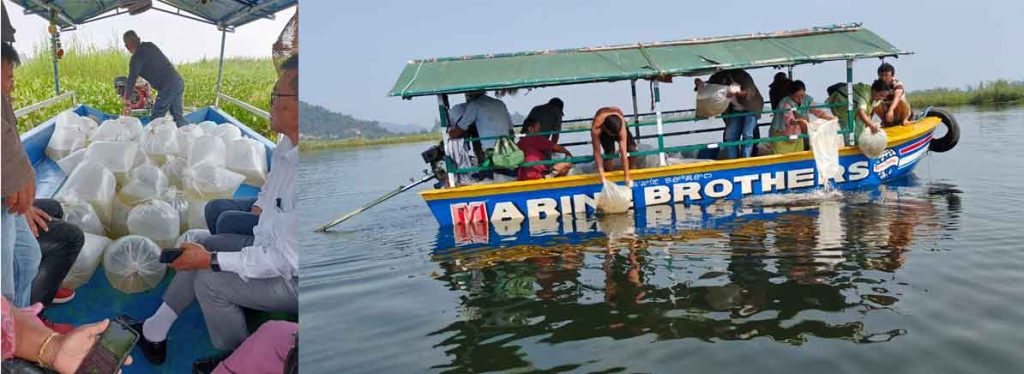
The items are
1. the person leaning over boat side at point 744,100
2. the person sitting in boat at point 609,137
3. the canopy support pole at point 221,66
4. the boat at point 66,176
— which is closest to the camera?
the boat at point 66,176

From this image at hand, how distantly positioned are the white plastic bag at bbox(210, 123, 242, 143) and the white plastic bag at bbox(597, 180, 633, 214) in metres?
6.40

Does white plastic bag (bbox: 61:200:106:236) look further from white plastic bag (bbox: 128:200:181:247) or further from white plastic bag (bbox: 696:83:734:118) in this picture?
white plastic bag (bbox: 696:83:734:118)

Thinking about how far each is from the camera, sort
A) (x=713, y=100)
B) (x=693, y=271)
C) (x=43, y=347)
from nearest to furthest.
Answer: (x=43, y=347) → (x=693, y=271) → (x=713, y=100)

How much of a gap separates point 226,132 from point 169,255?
1.01ft

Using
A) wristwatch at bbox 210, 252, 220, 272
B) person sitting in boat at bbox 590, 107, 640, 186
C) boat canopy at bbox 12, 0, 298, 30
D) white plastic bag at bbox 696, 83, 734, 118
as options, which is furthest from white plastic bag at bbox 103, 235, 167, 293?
white plastic bag at bbox 696, 83, 734, 118

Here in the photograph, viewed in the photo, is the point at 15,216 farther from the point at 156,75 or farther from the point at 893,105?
the point at 893,105

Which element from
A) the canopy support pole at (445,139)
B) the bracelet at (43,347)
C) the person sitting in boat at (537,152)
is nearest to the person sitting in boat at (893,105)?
the person sitting in boat at (537,152)

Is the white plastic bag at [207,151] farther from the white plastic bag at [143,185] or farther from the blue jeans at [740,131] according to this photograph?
the blue jeans at [740,131]

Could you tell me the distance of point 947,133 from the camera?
32.9ft

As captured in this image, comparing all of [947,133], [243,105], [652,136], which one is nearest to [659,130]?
[652,136]

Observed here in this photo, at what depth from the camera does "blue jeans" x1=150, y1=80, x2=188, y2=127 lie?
168 centimetres

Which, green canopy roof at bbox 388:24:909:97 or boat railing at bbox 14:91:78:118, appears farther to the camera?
green canopy roof at bbox 388:24:909:97

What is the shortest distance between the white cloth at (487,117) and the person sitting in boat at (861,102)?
3.72m

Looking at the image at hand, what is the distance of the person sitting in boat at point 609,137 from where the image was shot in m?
7.89
